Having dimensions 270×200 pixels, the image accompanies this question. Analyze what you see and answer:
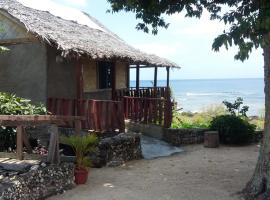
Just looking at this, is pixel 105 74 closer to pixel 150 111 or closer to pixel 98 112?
pixel 150 111

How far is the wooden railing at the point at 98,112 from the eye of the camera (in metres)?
12.7

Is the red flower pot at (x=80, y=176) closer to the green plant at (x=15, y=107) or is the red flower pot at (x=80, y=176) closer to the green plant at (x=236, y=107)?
the green plant at (x=15, y=107)

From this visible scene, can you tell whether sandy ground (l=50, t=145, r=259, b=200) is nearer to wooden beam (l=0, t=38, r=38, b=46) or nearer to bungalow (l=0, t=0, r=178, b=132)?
bungalow (l=0, t=0, r=178, b=132)

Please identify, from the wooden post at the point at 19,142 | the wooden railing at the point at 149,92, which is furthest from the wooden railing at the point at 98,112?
the wooden railing at the point at 149,92

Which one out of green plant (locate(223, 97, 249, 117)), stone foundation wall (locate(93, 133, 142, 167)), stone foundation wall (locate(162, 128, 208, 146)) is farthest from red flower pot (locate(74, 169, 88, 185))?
green plant (locate(223, 97, 249, 117))

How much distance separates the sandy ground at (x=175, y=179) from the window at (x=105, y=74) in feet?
17.8

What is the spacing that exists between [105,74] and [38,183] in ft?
32.3

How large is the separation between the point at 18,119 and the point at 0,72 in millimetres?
7460

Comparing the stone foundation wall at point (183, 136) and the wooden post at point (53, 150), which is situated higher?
the wooden post at point (53, 150)

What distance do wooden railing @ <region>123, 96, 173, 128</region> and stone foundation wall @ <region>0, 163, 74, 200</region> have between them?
230 inches

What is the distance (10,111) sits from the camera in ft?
38.6

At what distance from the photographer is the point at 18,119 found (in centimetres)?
780

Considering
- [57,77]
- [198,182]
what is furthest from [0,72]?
Answer: [198,182]

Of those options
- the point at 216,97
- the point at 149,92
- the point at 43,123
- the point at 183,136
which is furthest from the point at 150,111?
the point at 216,97
